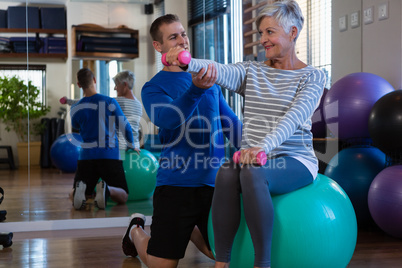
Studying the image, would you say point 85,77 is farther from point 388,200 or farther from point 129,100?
point 388,200

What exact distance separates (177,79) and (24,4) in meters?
1.66

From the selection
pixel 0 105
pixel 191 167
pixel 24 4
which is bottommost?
pixel 191 167

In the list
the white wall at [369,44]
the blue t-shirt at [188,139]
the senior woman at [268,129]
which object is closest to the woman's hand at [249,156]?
the senior woman at [268,129]

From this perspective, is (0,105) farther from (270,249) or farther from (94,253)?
(270,249)

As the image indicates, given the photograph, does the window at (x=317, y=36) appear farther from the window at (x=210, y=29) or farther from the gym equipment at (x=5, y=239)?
the gym equipment at (x=5, y=239)

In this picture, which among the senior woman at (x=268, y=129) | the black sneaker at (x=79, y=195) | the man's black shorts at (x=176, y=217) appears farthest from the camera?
the black sneaker at (x=79, y=195)

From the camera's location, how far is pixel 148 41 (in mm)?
3254

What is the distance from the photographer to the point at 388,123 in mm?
2723

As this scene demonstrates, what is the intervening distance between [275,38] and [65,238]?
A: 1793 millimetres

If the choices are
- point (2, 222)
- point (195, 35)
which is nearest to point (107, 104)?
point (195, 35)

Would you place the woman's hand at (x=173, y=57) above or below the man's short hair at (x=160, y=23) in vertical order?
below

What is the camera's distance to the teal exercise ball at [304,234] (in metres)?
1.66

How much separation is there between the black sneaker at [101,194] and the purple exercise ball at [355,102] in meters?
1.53

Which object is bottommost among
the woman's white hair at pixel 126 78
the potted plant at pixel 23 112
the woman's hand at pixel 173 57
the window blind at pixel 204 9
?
the potted plant at pixel 23 112
